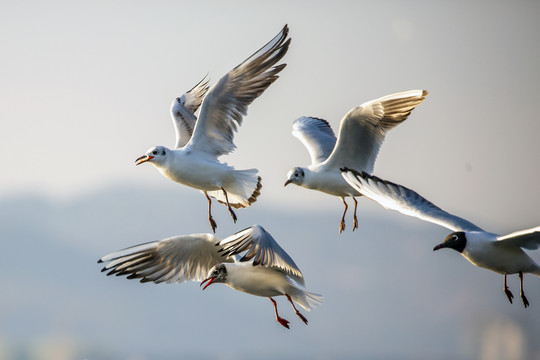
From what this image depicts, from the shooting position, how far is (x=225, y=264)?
9.01 m

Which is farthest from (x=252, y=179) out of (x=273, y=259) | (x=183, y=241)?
(x=273, y=259)

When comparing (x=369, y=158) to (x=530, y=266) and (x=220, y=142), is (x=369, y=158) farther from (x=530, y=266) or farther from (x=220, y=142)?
(x=530, y=266)

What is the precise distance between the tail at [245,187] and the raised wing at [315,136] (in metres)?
1.15

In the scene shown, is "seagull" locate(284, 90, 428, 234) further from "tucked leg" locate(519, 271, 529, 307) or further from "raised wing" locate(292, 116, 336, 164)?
"tucked leg" locate(519, 271, 529, 307)

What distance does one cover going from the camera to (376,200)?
8477 millimetres

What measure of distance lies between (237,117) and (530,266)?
3281 mm

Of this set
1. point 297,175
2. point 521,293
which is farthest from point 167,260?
point 521,293

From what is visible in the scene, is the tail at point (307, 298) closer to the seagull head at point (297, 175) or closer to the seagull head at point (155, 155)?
the seagull head at point (297, 175)

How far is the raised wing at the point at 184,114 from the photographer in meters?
10.7

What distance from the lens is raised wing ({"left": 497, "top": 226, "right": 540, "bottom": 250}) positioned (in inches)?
294

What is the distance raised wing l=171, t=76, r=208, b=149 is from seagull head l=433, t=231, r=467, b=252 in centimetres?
359

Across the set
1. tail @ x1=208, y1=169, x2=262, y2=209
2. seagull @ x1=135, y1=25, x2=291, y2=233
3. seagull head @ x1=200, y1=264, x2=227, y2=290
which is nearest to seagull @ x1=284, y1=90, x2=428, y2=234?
tail @ x1=208, y1=169, x2=262, y2=209

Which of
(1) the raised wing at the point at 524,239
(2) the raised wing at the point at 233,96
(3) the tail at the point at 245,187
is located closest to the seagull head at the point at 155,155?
(2) the raised wing at the point at 233,96

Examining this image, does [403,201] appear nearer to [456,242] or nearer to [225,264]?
[456,242]
